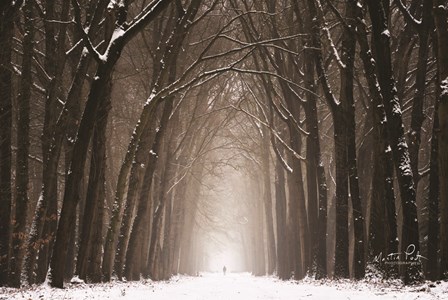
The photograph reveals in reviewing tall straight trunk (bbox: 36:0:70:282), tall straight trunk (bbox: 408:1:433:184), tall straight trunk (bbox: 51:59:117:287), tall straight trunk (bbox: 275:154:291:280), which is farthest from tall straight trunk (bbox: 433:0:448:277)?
tall straight trunk (bbox: 275:154:291:280)

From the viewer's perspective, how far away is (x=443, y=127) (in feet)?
26.7

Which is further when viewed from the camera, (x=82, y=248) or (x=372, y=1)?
(x=82, y=248)

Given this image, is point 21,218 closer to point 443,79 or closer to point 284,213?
point 443,79

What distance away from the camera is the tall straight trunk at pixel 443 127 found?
315 inches

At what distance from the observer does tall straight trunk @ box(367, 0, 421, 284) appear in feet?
28.2

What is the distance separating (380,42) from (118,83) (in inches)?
532

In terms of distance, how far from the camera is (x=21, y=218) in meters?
10.3

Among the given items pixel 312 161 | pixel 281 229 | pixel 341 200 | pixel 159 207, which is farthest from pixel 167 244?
pixel 341 200

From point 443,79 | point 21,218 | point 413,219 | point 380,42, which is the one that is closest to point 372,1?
point 380,42

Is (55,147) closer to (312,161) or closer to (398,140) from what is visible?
(398,140)

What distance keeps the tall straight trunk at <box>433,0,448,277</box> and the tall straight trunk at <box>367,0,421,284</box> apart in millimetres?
509

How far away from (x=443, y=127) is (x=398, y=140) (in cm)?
97

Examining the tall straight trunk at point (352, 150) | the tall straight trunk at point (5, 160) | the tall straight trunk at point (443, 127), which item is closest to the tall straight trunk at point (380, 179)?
the tall straight trunk at point (352, 150)

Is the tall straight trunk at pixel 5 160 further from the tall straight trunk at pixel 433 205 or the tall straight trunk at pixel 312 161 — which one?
the tall straight trunk at pixel 312 161
